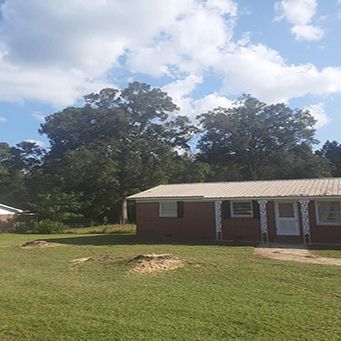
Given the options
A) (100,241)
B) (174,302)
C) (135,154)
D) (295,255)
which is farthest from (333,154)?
(174,302)

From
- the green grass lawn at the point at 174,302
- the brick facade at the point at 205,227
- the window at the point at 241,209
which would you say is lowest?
the green grass lawn at the point at 174,302

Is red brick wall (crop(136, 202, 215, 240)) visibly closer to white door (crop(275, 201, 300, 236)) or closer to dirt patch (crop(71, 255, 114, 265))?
white door (crop(275, 201, 300, 236))

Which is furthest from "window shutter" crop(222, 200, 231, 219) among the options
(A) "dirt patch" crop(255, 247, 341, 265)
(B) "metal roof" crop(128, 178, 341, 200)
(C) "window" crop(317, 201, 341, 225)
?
(C) "window" crop(317, 201, 341, 225)

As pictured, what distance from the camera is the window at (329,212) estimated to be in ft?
64.2

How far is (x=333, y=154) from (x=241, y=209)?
41777mm

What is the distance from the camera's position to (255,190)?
877 inches

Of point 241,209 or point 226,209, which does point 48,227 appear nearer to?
point 226,209

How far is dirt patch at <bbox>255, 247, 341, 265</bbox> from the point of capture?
544 inches

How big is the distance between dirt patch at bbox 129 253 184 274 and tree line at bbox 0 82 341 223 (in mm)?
24840

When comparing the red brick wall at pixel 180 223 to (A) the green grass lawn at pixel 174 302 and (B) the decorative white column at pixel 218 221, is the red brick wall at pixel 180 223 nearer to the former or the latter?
(B) the decorative white column at pixel 218 221

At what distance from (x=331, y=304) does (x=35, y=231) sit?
29.3 meters

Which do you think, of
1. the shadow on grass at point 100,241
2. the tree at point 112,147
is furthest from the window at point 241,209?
the tree at point 112,147

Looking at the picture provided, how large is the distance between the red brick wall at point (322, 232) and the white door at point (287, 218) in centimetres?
79

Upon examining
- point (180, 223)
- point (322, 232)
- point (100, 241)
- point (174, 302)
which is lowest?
point (174, 302)
